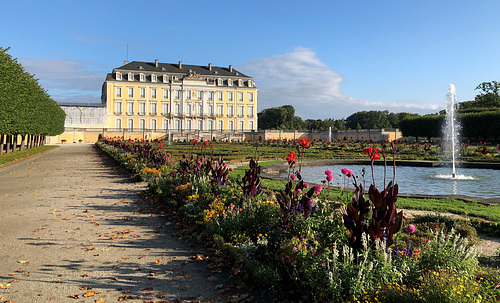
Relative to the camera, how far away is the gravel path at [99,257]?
3.49 metres

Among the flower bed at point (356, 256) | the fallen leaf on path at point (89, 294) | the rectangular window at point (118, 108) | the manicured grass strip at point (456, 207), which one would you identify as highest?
the rectangular window at point (118, 108)

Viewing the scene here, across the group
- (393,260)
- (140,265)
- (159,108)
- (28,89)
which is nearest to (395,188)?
(393,260)

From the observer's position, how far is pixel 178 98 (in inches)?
2554

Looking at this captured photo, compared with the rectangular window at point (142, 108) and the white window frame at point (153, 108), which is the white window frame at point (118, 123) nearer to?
the rectangular window at point (142, 108)

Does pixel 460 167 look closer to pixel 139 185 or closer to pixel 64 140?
pixel 139 185

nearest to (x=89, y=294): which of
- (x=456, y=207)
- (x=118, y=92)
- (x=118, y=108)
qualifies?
(x=456, y=207)

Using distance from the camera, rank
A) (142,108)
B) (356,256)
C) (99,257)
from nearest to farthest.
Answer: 1. (356,256)
2. (99,257)
3. (142,108)

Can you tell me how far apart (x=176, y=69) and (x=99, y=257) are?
6436 cm

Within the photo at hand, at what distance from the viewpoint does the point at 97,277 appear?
→ 385 centimetres

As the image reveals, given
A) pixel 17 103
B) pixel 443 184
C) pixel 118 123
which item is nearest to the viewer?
pixel 443 184

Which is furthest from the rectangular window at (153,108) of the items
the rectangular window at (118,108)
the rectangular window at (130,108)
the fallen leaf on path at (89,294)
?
the fallen leaf on path at (89,294)

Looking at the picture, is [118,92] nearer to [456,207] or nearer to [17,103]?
[17,103]

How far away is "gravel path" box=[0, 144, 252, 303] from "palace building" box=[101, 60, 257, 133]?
2154 inches

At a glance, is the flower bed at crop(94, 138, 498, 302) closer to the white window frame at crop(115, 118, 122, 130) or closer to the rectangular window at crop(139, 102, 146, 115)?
the white window frame at crop(115, 118, 122, 130)
